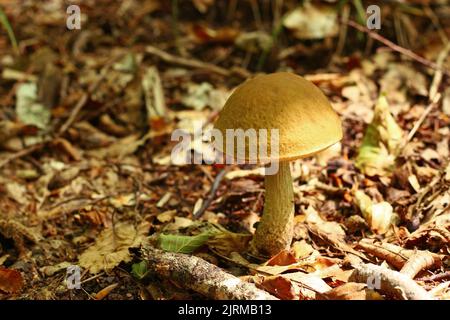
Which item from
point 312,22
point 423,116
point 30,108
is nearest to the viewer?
point 423,116

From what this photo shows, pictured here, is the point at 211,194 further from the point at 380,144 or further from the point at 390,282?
the point at 390,282

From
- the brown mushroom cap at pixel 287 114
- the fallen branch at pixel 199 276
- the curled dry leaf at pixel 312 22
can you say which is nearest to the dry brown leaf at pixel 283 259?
the fallen branch at pixel 199 276

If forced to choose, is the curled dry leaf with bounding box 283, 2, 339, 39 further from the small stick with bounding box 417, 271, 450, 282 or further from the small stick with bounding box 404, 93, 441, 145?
the small stick with bounding box 417, 271, 450, 282

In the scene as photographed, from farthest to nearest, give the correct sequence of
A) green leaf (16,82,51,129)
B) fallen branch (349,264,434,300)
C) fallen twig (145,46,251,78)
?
fallen twig (145,46,251,78), green leaf (16,82,51,129), fallen branch (349,264,434,300)

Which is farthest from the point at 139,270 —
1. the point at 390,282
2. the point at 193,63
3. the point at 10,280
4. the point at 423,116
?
the point at 193,63

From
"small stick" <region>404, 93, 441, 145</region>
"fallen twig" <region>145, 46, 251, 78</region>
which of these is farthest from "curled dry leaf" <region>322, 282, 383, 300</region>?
Result: "fallen twig" <region>145, 46, 251, 78</region>

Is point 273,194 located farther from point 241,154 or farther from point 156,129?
point 156,129
